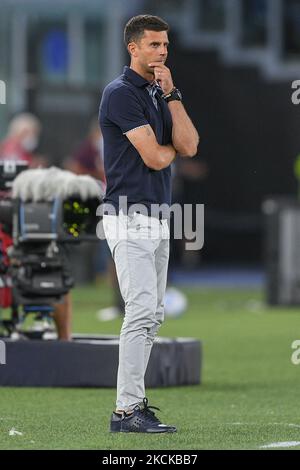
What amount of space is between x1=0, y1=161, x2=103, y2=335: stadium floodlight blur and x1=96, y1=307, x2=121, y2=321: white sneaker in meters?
5.21

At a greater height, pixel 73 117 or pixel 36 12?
pixel 36 12

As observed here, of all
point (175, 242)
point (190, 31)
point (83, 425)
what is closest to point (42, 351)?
point (83, 425)

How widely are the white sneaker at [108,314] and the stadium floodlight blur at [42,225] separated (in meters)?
5.21

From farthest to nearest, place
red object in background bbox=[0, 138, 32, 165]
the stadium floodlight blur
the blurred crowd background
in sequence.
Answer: the blurred crowd background < red object in background bbox=[0, 138, 32, 165] < the stadium floodlight blur

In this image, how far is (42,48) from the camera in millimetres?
23922

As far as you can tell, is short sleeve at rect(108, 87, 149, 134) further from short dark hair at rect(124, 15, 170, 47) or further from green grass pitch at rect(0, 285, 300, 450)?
green grass pitch at rect(0, 285, 300, 450)

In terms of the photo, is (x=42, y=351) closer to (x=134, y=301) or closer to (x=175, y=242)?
(x=134, y=301)

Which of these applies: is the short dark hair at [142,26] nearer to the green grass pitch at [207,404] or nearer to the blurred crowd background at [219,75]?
the green grass pitch at [207,404]

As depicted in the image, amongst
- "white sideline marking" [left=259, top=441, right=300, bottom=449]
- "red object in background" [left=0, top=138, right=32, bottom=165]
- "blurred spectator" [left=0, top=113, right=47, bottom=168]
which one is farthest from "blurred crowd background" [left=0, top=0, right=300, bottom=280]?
"white sideline marking" [left=259, top=441, right=300, bottom=449]

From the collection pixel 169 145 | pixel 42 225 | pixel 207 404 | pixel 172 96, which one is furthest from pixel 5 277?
pixel 172 96

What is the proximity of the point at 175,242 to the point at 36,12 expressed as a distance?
13.3ft

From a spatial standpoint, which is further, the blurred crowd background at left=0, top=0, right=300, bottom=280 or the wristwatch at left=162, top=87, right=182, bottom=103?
the blurred crowd background at left=0, top=0, right=300, bottom=280

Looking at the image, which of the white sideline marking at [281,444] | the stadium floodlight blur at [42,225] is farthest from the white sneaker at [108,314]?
the white sideline marking at [281,444]

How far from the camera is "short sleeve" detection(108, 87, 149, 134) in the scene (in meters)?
7.82
